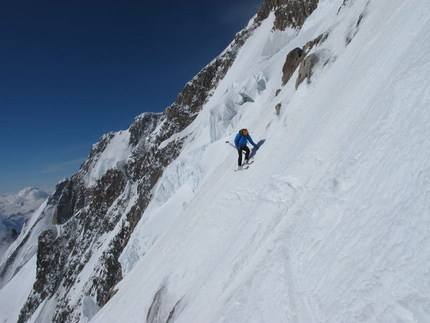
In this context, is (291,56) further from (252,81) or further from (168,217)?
(168,217)

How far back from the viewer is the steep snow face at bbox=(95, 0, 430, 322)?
9.80ft

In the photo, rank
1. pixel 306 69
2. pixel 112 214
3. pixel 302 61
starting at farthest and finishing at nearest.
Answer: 1. pixel 112 214
2. pixel 302 61
3. pixel 306 69

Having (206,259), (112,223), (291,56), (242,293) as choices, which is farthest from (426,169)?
(112,223)

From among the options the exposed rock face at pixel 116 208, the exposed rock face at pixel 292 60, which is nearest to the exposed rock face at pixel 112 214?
the exposed rock face at pixel 116 208

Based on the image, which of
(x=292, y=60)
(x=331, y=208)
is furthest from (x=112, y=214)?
(x=331, y=208)

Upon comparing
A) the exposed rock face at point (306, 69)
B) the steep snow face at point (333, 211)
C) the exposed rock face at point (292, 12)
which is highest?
the exposed rock face at point (292, 12)

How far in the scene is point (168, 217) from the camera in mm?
26000

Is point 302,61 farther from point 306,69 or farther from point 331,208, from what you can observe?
point 331,208

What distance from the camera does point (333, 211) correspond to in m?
4.30

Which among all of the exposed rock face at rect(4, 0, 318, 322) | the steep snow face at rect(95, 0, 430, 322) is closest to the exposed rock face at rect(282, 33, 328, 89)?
the steep snow face at rect(95, 0, 430, 322)

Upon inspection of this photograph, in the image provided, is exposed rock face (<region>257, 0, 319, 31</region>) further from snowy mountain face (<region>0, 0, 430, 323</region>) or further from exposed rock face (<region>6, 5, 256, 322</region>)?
snowy mountain face (<region>0, 0, 430, 323</region>)

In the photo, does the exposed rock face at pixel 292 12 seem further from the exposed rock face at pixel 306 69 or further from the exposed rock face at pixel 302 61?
the exposed rock face at pixel 306 69

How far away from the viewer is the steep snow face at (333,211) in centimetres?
299

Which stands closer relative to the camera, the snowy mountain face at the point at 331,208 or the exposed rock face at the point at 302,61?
the snowy mountain face at the point at 331,208
